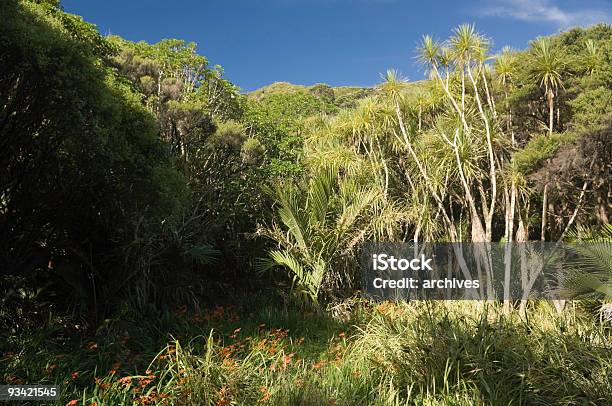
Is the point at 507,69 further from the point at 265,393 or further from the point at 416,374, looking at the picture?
the point at 265,393

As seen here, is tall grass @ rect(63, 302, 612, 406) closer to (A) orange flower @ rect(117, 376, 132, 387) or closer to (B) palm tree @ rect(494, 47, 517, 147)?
(A) orange flower @ rect(117, 376, 132, 387)

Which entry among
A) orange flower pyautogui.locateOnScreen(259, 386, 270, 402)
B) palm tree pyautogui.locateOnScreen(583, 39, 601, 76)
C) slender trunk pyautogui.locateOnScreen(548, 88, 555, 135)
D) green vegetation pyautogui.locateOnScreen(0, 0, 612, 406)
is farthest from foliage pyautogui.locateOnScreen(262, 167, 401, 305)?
orange flower pyautogui.locateOnScreen(259, 386, 270, 402)

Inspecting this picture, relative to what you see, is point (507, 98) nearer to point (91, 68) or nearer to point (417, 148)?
point (417, 148)

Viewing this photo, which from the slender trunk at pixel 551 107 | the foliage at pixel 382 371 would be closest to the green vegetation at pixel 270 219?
the foliage at pixel 382 371

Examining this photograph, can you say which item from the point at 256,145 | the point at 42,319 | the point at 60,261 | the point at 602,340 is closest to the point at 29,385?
the point at 42,319

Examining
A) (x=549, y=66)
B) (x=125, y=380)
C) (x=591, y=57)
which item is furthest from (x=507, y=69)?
(x=125, y=380)

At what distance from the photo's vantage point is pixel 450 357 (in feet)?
15.4

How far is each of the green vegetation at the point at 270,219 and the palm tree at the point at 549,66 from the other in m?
0.05

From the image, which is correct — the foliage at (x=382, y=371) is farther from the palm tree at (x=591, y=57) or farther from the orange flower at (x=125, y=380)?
the palm tree at (x=591, y=57)

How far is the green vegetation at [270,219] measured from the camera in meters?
4.66

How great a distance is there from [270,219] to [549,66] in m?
6.52

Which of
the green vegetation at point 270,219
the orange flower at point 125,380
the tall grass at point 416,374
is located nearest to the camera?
the orange flower at point 125,380

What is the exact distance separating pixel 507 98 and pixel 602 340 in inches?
304

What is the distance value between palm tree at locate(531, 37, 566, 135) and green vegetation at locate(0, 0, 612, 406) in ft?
0.18
